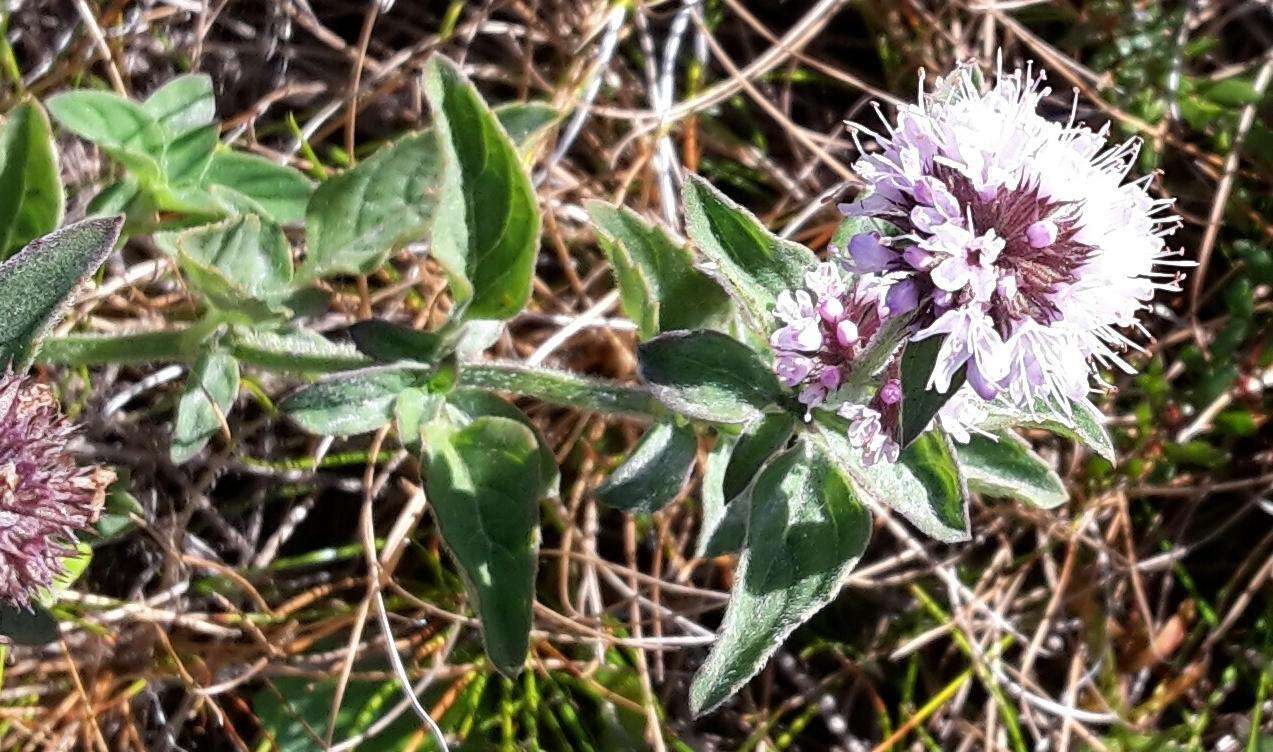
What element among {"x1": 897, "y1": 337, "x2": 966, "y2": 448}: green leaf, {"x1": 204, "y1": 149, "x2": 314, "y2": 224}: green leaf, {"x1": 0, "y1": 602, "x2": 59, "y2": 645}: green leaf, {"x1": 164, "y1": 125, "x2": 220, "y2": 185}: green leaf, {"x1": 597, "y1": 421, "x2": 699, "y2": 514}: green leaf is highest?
{"x1": 897, "y1": 337, "x2": 966, "y2": 448}: green leaf

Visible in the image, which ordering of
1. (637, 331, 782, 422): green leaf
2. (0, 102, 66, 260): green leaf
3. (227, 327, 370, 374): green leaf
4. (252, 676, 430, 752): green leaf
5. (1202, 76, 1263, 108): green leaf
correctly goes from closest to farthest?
1. (637, 331, 782, 422): green leaf
2. (0, 102, 66, 260): green leaf
3. (227, 327, 370, 374): green leaf
4. (252, 676, 430, 752): green leaf
5. (1202, 76, 1263, 108): green leaf

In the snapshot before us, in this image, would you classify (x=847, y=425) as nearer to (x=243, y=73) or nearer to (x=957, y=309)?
(x=957, y=309)

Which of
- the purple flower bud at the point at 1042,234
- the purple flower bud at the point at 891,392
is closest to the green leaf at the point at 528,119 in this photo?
the purple flower bud at the point at 891,392

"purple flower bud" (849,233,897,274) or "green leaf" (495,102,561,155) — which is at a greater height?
"purple flower bud" (849,233,897,274)

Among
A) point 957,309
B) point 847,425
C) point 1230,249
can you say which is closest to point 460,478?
point 847,425

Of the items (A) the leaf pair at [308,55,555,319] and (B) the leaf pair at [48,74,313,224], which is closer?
(A) the leaf pair at [308,55,555,319]

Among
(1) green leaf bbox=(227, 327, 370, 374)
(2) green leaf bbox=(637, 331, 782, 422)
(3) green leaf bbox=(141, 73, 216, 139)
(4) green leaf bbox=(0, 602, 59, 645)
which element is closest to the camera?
(2) green leaf bbox=(637, 331, 782, 422)

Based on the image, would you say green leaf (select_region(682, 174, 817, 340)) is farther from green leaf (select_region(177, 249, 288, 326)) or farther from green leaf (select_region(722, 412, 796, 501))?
green leaf (select_region(177, 249, 288, 326))

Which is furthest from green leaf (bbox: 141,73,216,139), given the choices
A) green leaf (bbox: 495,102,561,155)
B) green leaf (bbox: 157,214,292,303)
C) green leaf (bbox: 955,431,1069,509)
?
green leaf (bbox: 955,431,1069,509)
